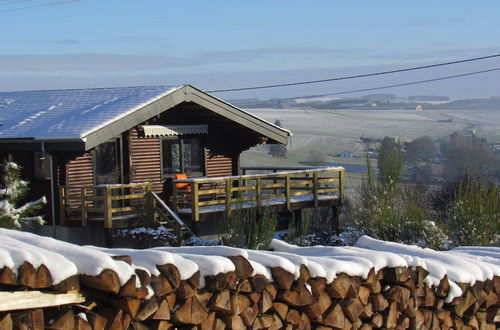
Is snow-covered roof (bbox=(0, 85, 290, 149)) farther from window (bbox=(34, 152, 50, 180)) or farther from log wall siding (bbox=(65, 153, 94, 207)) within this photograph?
log wall siding (bbox=(65, 153, 94, 207))

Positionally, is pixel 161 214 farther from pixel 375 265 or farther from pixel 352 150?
pixel 352 150

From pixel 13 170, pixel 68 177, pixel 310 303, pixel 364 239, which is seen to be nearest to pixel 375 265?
pixel 310 303

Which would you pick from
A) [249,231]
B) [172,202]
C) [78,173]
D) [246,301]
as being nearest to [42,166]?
[78,173]

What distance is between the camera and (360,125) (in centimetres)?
8781

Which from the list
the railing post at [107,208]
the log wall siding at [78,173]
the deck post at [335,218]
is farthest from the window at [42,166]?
the deck post at [335,218]

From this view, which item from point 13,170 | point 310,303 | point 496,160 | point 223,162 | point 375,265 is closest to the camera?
point 310,303

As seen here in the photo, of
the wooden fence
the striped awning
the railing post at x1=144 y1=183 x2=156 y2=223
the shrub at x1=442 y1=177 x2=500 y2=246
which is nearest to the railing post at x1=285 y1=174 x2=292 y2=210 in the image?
the striped awning

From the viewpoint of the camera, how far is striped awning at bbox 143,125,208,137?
73.7ft

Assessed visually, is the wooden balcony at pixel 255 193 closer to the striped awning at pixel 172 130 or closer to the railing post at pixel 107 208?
the striped awning at pixel 172 130

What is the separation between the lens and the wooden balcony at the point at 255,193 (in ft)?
65.6

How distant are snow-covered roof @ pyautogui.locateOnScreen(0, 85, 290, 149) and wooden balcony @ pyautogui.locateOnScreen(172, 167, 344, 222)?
1682mm

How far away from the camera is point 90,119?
65.6 ft

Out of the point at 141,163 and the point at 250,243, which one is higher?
the point at 141,163

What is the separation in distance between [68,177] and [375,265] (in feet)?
44.1
